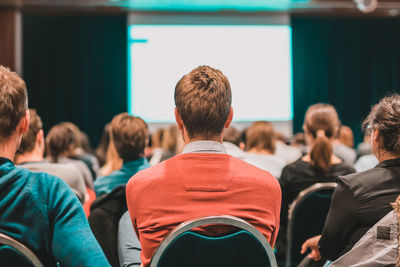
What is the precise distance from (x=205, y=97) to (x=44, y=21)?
7.51m

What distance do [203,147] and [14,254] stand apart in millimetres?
617

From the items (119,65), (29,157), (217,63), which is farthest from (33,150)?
(119,65)

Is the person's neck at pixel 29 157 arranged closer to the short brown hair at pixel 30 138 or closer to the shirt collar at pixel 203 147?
the short brown hair at pixel 30 138

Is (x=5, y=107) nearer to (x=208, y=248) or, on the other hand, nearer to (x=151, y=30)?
(x=208, y=248)

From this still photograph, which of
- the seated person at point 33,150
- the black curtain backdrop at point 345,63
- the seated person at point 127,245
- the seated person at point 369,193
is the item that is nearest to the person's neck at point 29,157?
the seated person at point 33,150

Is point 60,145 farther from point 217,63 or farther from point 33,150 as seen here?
point 217,63

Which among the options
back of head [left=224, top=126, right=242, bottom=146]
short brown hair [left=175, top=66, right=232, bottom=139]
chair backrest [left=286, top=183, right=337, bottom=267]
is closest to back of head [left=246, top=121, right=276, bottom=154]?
back of head [left=224, top=126, right=242, bottom=146]

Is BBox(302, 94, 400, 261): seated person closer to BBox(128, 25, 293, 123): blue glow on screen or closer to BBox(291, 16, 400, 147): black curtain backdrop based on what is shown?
BBox(128, 25, 293, 123): blue glow on screen

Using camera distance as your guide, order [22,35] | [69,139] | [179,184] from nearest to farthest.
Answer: [179,184], [69,139], [22,35]

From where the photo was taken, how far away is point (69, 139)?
3.38m

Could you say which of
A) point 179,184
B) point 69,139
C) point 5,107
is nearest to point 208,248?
point 179,184

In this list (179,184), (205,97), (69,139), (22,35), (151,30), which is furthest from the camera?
(22,35)

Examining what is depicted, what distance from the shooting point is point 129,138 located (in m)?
2.28

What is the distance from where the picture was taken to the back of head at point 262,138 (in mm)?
3285
